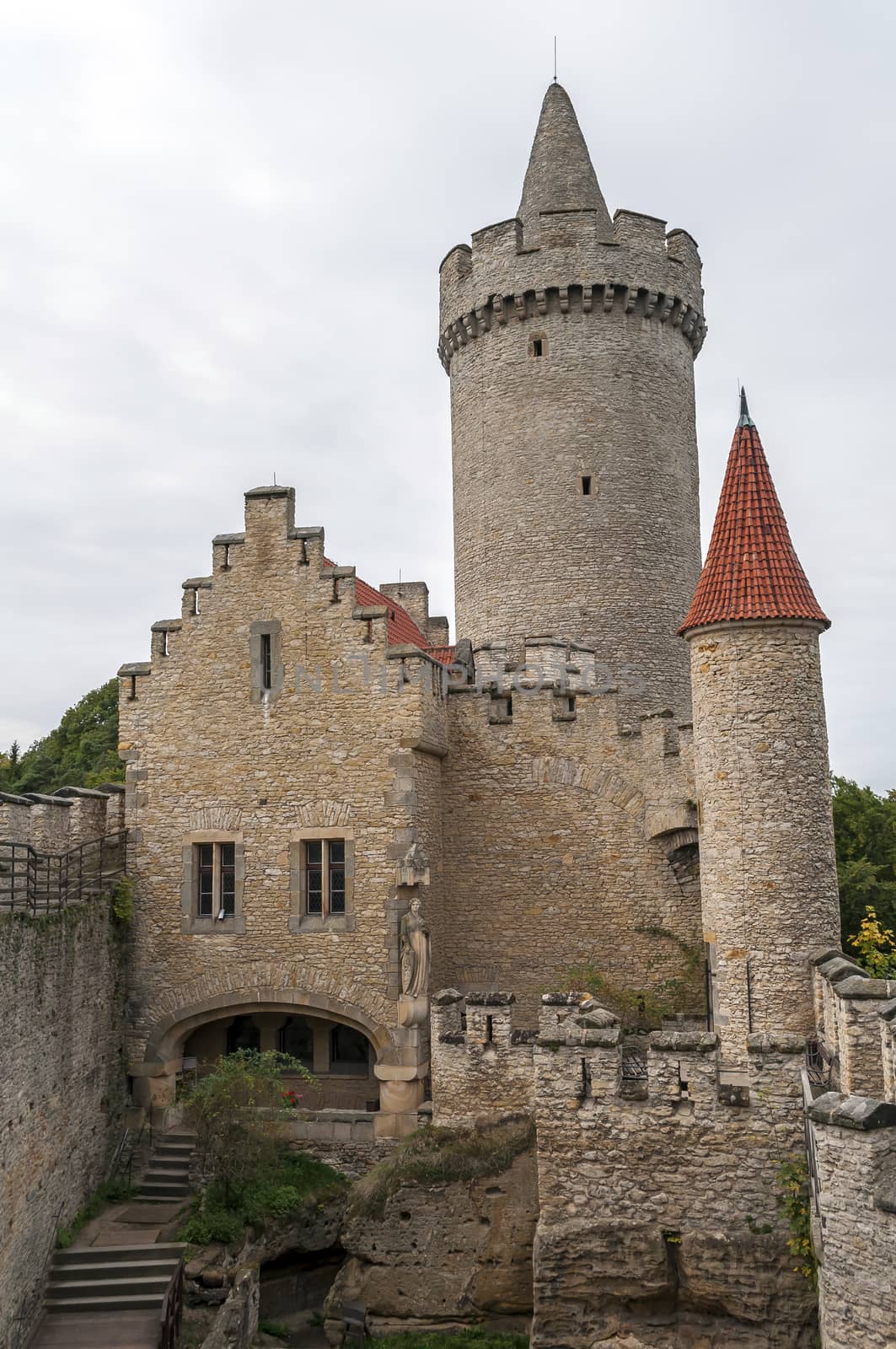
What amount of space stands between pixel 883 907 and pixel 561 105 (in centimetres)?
1848

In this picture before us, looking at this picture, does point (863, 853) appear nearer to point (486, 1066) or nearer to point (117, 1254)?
point (486, 1066)

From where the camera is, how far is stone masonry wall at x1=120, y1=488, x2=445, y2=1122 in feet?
57.8

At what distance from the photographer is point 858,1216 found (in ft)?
34.3

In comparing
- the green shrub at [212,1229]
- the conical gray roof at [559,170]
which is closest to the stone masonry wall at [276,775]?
the green shrub at [212,1229]

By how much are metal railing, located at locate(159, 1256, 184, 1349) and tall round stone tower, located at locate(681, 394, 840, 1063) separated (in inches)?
300

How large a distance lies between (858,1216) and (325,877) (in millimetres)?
9600

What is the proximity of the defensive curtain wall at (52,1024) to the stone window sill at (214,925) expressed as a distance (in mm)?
1150

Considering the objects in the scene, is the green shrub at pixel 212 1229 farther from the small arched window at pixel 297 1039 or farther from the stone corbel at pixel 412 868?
the stone corbel at pixel 412 868

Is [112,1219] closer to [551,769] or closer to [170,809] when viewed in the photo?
[170,809]

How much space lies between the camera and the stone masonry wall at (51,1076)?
44.6 feet

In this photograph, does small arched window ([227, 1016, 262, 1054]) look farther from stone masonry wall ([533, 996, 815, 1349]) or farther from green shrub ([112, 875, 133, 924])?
stone masonry wall ([533, 996, 815, 1349])

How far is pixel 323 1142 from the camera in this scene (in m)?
17.1

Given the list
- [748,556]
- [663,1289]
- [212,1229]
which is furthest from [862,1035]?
[212,1229]

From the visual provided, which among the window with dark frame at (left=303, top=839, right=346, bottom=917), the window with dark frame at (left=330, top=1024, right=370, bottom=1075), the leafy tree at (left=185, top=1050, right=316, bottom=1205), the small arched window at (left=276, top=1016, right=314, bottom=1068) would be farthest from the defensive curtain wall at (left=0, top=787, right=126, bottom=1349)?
the window with dark frame at (left=330, top=1024, right=370, bottom=1075)
